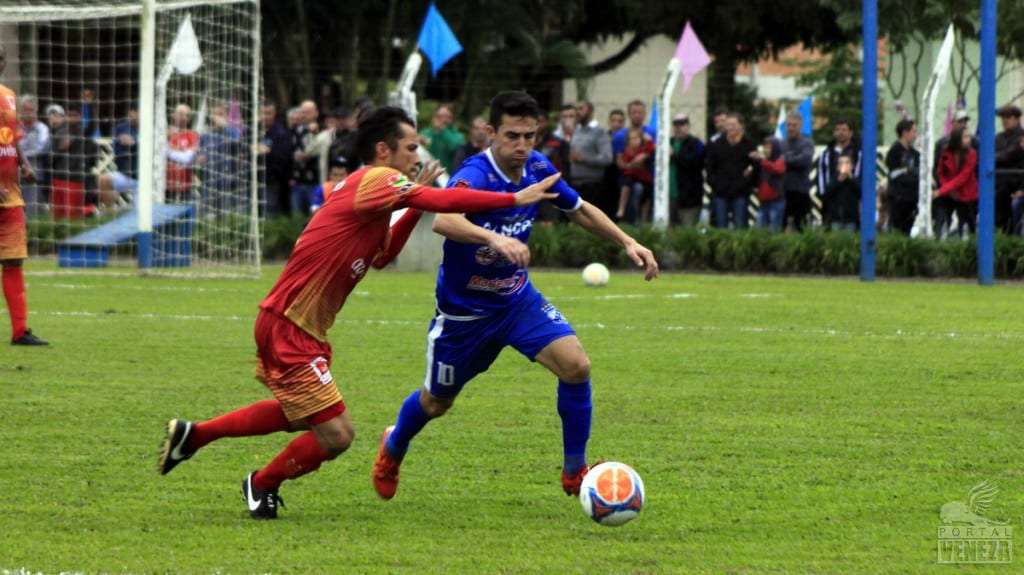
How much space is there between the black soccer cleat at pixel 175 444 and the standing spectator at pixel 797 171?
16.5 meters

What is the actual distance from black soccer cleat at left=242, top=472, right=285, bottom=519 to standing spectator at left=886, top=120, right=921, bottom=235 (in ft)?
Answer: 56.0

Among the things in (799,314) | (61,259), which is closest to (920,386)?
(799,314)

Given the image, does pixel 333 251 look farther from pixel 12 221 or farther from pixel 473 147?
pixel 473 147

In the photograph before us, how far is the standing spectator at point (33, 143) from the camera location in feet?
78.9

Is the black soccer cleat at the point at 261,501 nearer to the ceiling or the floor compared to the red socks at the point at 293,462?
nearer to the floor

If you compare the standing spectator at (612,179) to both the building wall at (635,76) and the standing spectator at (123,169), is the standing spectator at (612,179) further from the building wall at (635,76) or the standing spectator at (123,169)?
the building wall at (635,76)

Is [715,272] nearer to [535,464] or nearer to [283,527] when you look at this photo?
[535,464]

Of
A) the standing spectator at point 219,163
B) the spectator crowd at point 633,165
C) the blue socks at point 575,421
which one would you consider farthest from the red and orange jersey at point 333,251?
the standing spectator at point 219,163

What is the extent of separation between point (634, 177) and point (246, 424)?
57.5 ft

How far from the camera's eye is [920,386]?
1103cm

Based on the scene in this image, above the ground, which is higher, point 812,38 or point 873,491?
point 812,38

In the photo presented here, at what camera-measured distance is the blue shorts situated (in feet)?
24.6

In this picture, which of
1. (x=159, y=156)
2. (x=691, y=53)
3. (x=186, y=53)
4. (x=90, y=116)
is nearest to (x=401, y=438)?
(x=159, y=156)

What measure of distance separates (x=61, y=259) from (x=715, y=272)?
8472 millimetres
